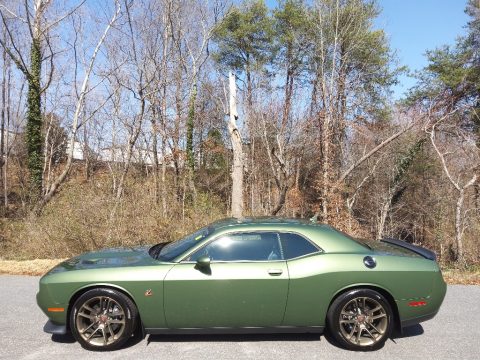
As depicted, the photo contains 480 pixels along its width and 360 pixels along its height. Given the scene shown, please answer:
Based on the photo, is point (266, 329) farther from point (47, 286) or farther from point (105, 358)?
point (47, 286)

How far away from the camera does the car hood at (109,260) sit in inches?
165

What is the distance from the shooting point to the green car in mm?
3906

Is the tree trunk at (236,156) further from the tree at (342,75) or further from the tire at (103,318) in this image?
the tire at (103,318)

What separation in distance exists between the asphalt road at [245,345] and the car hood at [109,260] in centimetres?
76

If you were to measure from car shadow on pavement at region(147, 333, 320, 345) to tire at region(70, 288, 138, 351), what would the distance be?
0.34m

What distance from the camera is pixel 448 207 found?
48.2ft

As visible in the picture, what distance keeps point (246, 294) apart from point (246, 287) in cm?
7

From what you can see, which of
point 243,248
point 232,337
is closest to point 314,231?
point 243,248

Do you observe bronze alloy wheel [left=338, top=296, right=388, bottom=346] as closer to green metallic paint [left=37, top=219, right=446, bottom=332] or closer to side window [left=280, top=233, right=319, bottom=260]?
green metallic paint [left=37, top=219, right=446, bottom=332]

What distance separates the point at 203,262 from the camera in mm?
3863

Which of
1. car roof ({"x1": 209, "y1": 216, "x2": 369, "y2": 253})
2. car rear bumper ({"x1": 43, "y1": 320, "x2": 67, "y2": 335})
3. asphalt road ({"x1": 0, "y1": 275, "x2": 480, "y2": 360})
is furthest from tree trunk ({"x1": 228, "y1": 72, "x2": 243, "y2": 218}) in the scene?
car rear bumper ({"x1": 43, "y1": 320, "x2": 67, "y2": 335})

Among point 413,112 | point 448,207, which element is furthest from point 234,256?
point 413,112

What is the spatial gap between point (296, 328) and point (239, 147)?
10842 mm

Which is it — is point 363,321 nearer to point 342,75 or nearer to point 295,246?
point 295,246
